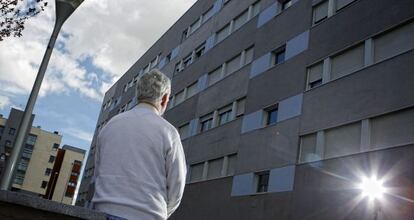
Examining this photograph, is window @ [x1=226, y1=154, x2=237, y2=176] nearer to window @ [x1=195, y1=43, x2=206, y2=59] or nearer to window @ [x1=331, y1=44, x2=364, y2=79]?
window @ [x1=331, y1=44, x2=364, y2=79]

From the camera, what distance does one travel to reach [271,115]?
19.0 metres

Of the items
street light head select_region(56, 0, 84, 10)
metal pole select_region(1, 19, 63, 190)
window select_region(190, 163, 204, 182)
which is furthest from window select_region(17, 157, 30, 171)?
street light head select_region(56, 0, 84, 10)

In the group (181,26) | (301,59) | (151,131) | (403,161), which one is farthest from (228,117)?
(151,131)

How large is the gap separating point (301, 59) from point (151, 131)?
15.6 meters

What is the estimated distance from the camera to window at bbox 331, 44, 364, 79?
14.6m

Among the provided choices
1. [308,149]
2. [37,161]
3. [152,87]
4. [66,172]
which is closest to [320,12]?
[308,149]

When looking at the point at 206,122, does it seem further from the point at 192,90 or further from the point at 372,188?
the point at 372,188

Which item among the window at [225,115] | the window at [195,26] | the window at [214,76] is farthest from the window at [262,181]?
the window at [195,26]

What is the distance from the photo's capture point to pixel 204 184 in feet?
73.0

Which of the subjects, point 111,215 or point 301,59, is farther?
point 301,59

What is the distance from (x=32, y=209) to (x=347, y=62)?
14334 mm

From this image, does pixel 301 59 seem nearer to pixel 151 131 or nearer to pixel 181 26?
pixel 151 131

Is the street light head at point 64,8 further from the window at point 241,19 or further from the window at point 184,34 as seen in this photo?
the window at point 184,34

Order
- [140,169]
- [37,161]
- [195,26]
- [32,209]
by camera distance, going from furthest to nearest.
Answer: [37,161] < [195,26] < [140,169] < [32,209]
